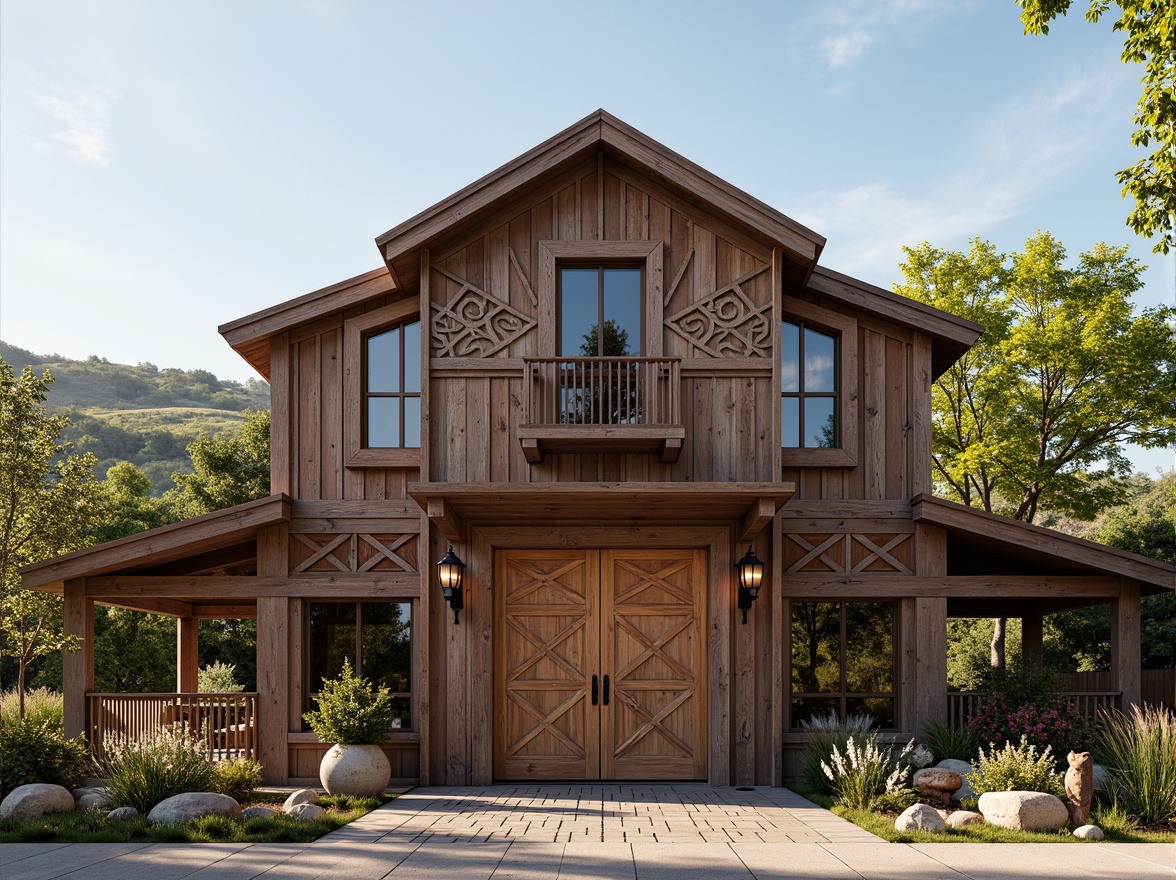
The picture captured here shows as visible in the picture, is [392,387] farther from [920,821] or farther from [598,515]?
[920,821]

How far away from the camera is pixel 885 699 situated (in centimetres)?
1278

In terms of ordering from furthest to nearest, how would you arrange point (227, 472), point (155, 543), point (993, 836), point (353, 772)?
point (227, 472) → point (155, 543) → point (353, 772) → point (993, 836)

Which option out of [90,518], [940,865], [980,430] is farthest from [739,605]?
[980,430]

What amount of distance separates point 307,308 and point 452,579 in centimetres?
398

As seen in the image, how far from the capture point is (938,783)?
10039 millimetres

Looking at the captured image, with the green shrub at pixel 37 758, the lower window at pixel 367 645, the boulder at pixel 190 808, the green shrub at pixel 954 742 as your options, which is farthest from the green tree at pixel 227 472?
the green shrub at pixel 954 742

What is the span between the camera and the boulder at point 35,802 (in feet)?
32.2

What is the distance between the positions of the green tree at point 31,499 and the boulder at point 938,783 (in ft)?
41.8

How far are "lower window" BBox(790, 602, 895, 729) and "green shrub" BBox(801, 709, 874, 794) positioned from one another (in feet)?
1.13

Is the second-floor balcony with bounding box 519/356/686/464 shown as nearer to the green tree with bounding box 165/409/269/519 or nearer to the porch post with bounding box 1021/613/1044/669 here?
the porch post with bounding box 1021/613/1044/669

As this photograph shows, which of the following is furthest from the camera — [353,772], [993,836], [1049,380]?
[1049,380]

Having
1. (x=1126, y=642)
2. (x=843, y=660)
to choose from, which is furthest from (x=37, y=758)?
(x=1126, y=642)

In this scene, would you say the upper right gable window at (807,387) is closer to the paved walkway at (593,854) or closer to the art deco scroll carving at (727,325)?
the art deco scroll carving at (727,325)

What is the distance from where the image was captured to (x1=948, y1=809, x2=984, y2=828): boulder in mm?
9055
